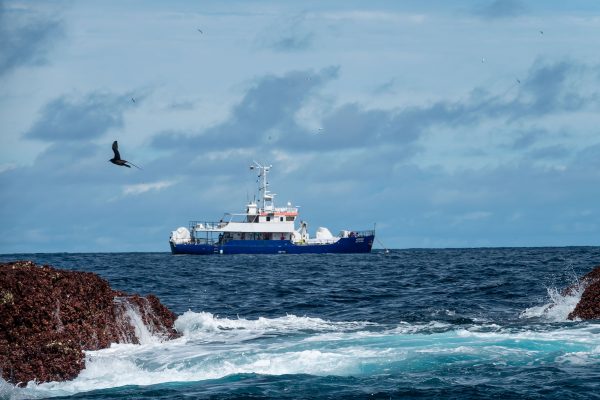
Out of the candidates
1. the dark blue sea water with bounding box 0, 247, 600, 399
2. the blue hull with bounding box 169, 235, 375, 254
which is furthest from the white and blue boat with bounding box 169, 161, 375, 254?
the dark blue sea water with bounding box 0, 247, 600, 399

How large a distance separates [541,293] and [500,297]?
2.31 metres

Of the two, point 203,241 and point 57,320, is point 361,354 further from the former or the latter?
point 203,241

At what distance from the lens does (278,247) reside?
108938mm

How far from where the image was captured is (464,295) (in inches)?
1266

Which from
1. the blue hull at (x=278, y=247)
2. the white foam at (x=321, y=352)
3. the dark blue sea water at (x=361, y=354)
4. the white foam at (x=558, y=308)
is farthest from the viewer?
the blue hull at (x=278, y=247)

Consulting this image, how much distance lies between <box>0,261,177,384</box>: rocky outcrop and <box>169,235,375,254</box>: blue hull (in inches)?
3417

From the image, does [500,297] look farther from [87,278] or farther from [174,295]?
[87,278]

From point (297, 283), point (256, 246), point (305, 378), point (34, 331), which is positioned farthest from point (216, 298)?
point (256, 246)

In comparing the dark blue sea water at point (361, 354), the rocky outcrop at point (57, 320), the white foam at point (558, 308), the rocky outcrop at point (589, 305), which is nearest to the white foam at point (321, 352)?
the dark blue sea water at point (361, 354)

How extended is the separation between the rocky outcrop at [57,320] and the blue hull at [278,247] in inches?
3417

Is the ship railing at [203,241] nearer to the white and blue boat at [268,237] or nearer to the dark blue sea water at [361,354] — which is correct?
the white and blue boat at [268,237]

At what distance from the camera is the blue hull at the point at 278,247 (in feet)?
357

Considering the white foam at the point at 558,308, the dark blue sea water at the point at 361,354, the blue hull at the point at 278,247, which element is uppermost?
the blue hull at the point at 278,247

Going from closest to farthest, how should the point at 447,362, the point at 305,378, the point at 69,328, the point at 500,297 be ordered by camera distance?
the point at 305,378 < the point at 447,362 < the point at 69,328 < the point at 500,297
